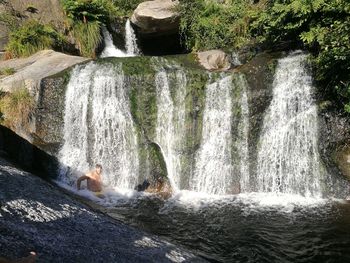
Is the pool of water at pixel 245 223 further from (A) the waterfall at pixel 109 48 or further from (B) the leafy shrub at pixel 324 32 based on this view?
(A) the waterfall at pixel 109 48

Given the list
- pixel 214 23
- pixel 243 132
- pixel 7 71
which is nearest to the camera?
pixel 243 132

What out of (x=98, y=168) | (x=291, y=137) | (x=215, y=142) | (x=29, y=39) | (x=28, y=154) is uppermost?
(x=29, y=39)

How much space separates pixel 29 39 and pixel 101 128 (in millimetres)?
5638

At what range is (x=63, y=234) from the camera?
626 cm

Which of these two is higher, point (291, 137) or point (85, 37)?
point (85, 37)

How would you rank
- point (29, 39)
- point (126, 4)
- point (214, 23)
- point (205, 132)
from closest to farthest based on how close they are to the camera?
point (205, 132)
point (29, 39)
point (214, 23)
point (126, 4)

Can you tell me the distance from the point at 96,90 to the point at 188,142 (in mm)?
3135

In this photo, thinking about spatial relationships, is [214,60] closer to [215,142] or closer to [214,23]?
[214,23]

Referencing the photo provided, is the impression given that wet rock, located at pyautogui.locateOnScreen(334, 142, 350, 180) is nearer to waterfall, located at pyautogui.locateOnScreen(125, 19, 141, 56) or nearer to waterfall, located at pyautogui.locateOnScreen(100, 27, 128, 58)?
waterfall, located at pyautogui.locateOnScreen(125, 19, 141, 56)

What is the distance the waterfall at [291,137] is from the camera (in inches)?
441

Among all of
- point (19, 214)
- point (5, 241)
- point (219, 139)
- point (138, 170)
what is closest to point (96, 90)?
point (138, 170)

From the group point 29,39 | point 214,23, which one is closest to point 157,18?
point 214,23

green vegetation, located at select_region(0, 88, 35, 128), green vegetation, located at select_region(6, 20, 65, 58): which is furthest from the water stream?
green vegetation, located at select_region(6, 20, 65, 58)

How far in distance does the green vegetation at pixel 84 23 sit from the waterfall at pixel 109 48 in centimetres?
49
